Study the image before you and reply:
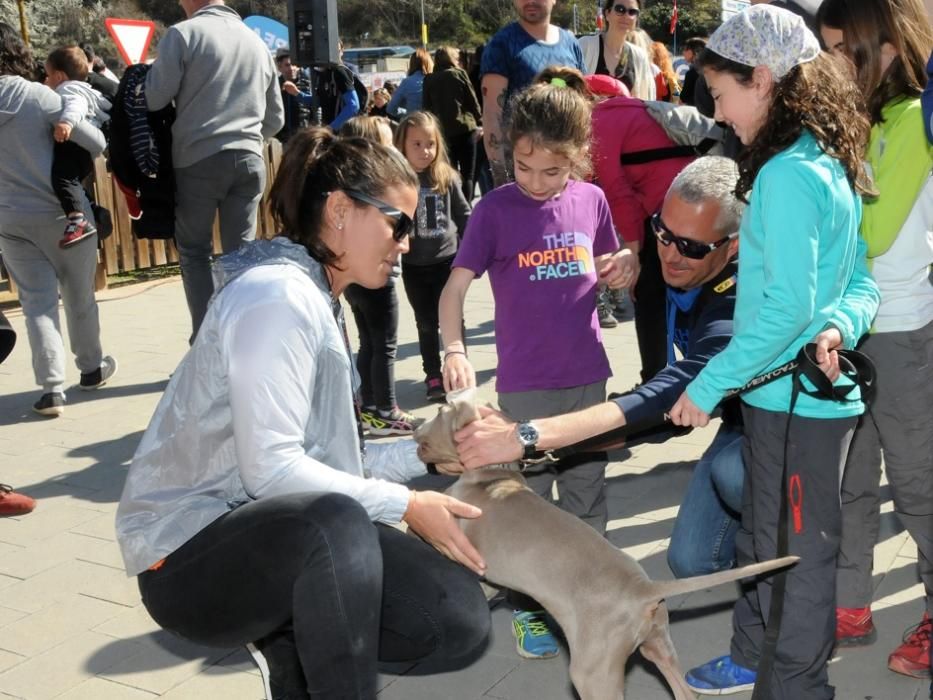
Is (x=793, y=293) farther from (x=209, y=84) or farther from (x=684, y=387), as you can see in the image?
(x=209, y=84)

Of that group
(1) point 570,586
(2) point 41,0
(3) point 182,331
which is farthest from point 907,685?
(2) point 41,0

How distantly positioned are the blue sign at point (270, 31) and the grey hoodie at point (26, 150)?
11.6 metres

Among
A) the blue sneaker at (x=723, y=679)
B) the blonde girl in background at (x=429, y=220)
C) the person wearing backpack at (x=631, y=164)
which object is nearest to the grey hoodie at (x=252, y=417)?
the blue sneaker at (x=723, y=679)

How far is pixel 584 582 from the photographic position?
2719mm

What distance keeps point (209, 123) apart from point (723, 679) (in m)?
4.71

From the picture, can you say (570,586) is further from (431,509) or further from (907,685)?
(907,685)

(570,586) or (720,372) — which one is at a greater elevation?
(720,372)

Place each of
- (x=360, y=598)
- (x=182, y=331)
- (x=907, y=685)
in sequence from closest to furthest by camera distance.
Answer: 1. (x=360, y=598)
2. (x=907, y=685)
3. (x=182, y=331)

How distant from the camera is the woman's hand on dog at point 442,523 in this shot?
2.72 meters

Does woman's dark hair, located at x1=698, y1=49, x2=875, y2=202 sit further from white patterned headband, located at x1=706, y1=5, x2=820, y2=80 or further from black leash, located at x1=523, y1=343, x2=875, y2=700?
black leash, located at x1=523, y1=343, x2=875, y2=700

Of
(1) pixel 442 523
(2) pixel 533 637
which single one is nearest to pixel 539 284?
(2) pixel 533 637

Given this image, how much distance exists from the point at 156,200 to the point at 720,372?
4.68 metres

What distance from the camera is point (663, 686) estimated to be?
3359 mm

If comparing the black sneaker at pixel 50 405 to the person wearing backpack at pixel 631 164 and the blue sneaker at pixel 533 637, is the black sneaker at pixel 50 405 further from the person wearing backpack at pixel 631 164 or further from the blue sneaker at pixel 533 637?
the blue sneaker at pixel 533 637
